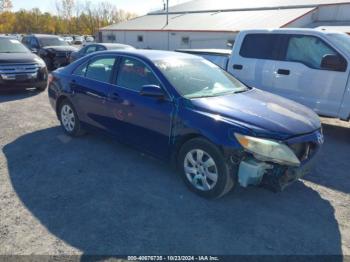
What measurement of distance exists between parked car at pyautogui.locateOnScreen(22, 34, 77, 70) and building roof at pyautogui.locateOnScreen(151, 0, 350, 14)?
17626 millimetres

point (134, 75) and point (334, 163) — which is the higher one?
point (134, 75)

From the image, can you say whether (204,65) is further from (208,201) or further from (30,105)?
(30,105)

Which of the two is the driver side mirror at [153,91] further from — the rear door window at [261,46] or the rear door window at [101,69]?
the rear door window at [261,46]

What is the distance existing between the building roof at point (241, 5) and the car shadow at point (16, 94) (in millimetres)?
20351

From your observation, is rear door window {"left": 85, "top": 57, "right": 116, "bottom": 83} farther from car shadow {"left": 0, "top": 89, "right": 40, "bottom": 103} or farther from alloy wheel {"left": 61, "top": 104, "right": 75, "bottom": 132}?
car shadow {"left": 0, "top": 89, "right": 40, "bottom": 103}

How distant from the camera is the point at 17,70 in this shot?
28.8ft

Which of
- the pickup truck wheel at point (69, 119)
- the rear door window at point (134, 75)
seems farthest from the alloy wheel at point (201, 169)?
the pickup truck wheel at point (69, 119)

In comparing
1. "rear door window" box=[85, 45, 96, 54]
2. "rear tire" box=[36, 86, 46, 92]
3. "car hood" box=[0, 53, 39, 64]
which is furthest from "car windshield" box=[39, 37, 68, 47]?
"rear tire" box=[36, 86, 46, 92]

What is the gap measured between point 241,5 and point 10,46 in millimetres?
24343

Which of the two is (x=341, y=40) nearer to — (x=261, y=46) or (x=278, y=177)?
(x=261, y=46)

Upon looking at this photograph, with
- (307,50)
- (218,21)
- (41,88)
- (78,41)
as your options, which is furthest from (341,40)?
(78,41)

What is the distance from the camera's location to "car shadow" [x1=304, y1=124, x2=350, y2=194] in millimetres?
4111

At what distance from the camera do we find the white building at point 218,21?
70.6ft

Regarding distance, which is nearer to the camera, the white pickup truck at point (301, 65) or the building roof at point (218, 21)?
the white pickup truck at point (301, 65)
